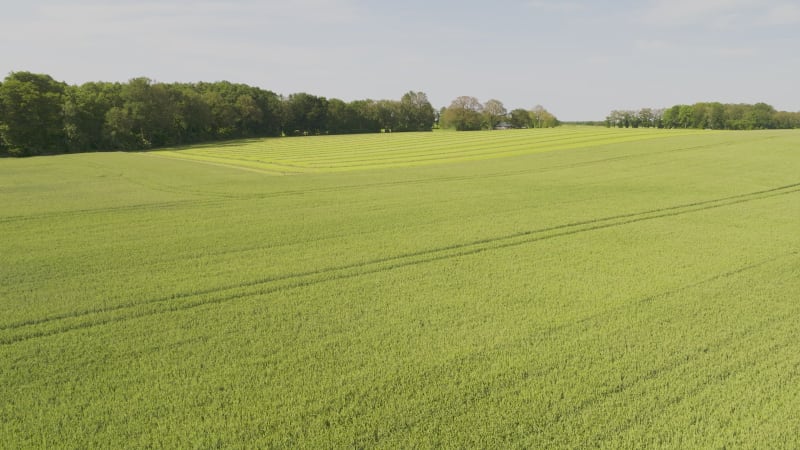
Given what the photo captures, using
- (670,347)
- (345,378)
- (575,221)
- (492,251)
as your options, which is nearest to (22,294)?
(345,378)

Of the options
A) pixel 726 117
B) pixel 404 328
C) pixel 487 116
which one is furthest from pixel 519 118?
pixel 404 328

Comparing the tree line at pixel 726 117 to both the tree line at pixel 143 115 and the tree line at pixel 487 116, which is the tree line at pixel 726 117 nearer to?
the tree line at pixel 487 116

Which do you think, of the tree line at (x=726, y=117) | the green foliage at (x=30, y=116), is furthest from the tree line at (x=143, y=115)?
the tree line at (x=726, y=117)

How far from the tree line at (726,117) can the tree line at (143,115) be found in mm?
85056

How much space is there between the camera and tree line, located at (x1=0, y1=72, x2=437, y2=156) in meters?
67.4

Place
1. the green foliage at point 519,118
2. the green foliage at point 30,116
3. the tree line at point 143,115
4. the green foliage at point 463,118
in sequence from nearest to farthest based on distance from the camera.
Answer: the green foliage at point 30,116, the tree line at point 143,115, the green foliage at point 463,118, the green foliage at point 519,118

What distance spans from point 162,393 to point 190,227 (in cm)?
1178

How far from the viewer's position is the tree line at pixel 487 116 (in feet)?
408

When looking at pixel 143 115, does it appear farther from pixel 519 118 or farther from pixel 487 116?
pixel 519 118

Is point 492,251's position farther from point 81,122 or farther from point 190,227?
point 81,122

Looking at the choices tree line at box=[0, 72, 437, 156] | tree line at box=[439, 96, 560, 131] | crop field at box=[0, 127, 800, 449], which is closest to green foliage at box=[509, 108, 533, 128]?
tree line at box=[439, 96, 560, 131]

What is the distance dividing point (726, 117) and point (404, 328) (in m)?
135

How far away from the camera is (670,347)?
7.41m

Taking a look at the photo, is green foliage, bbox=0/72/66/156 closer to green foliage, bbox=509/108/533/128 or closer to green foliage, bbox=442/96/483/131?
green foliage, bbox=442/96/483/131
